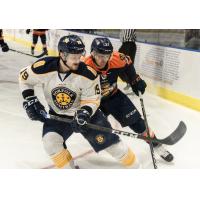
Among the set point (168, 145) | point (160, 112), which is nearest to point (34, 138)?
point (168, 145)

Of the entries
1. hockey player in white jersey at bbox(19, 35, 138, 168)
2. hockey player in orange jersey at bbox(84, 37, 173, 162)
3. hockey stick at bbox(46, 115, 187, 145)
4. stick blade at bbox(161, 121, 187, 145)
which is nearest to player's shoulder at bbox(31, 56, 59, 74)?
hockey player in white jersey at bbox(19, 35, 138, 168)

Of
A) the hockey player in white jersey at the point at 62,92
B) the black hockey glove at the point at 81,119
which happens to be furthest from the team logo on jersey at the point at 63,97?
the black hockey glove at the point at 81,119

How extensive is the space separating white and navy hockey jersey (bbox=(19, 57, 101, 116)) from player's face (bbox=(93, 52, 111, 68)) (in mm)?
182

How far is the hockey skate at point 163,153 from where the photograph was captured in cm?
236

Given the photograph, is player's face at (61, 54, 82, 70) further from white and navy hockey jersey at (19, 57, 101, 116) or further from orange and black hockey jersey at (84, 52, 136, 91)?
orange and black hockey jersey at (84, 52, 136, 91)

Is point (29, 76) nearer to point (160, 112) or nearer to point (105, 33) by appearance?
point (160, 112)

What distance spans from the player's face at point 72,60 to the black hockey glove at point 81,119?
0.71 feet

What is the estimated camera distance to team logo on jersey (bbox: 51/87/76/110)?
1.97m

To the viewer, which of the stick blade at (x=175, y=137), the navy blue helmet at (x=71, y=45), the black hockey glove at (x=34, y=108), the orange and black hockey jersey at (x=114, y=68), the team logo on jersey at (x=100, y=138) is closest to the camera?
the navy blue helmet at (x=71, y=45)

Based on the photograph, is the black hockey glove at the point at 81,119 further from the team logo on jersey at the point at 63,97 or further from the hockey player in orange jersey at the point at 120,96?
the hockey player in orange jersey at the point at 120,96

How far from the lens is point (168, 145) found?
2453 mm

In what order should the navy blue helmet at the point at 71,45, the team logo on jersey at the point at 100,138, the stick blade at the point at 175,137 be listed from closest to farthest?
the navy blue helmet at the point at 71,45 → the team logo on jersey at the point at 100,138 → the stick blade at the point at 175,137

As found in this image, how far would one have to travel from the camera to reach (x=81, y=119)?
191 cm

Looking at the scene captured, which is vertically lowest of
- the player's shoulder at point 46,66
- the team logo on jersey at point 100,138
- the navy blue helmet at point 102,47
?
the team logo on jersey at point 100,138
